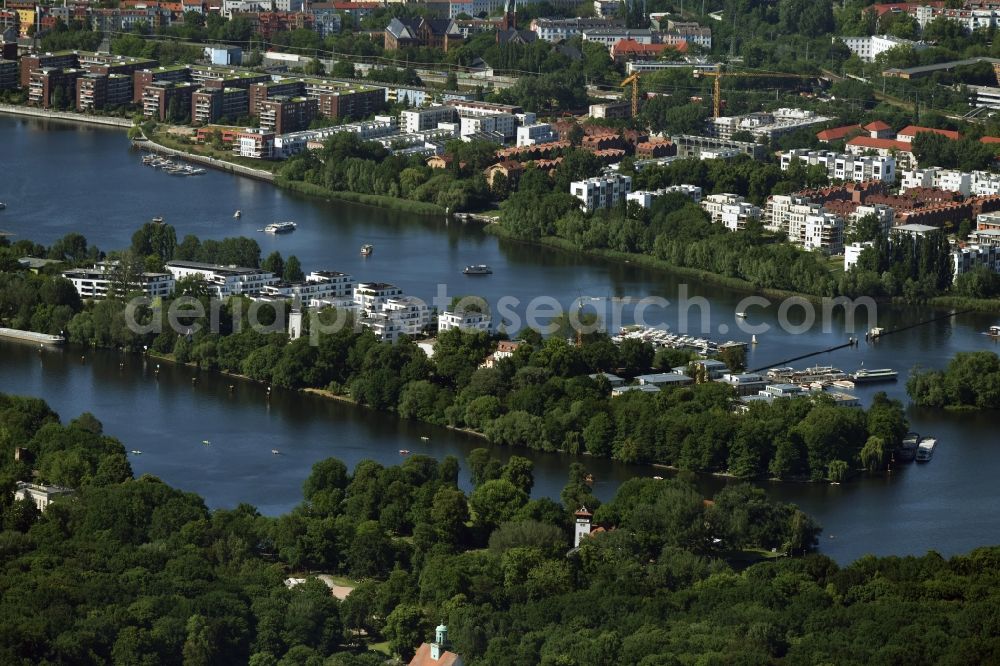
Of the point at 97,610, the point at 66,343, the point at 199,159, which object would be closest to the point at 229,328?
the point at 66,343

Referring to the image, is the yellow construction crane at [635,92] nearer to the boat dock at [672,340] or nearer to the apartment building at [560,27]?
the apartment building at [560,27]

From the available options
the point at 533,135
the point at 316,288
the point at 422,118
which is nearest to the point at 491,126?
the point at 533,135

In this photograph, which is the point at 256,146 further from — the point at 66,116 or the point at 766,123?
Answer: the point at 766,123

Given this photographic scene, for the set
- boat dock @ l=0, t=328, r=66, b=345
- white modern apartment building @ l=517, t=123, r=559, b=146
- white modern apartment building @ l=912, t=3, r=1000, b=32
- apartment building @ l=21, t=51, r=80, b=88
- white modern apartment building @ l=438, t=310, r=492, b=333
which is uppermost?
white modern apartment building @ l=912, t=3, r=1000, b=32

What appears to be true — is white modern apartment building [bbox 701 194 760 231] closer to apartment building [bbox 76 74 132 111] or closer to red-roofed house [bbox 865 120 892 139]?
red-roofed house [bbox 865 120 892 139]

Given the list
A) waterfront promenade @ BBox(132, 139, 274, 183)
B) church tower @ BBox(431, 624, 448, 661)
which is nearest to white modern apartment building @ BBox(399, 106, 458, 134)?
waterfront promenade @ BBox(132, 139, 274, 183)

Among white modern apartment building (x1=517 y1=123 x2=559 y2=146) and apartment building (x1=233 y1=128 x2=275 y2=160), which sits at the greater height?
white modern apartment building (x1=517 y1=123 x2=559 y2=146)

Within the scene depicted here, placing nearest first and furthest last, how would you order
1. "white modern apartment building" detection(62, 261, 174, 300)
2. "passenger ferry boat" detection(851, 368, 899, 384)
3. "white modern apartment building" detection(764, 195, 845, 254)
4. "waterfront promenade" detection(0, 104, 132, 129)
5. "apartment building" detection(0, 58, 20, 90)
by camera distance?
1. "passenger ferry boat" detection(851, 368, 899, 384)
2. "white modern apartment building" detection(62, 261, 174, 300)
3. "white modern apartment building" detection(764, 195, 845, 254)
4. "waterfront promenade" detection(0, 104, 132, 129)
5. "apartment building" detection(0, 58, 20, 90)

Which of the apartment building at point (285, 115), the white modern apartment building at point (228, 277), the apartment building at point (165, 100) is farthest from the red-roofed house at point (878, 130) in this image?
the white modern apartment building at point (228, 277)
